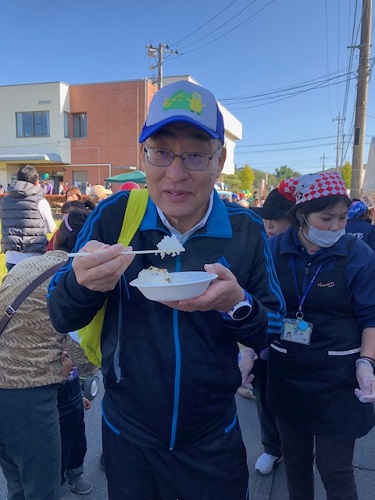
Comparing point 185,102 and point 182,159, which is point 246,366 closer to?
point 182,159

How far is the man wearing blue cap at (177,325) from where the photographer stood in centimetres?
130

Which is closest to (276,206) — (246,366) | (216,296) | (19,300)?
(246,366)

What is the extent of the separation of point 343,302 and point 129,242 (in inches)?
45.6

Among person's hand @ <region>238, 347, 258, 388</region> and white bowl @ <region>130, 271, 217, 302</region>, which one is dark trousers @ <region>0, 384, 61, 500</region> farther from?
white bowl @ <region>130, 271, 217, 302</region>

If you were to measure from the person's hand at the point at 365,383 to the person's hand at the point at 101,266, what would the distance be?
1350mm

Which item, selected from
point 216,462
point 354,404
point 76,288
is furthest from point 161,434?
point 354,404

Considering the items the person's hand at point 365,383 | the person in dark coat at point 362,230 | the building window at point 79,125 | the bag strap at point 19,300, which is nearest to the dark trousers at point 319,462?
the person's hand at point 365,383

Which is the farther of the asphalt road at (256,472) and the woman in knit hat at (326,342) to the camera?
the asphalt road at (256,472)

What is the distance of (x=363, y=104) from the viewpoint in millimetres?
10297

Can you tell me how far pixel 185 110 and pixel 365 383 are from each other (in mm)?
1485

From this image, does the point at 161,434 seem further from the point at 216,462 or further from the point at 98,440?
the point at 98,440

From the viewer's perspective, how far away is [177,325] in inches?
51.8

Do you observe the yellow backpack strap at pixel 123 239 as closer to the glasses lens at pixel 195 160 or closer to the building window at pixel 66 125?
the glasses lens at pixel 195 160

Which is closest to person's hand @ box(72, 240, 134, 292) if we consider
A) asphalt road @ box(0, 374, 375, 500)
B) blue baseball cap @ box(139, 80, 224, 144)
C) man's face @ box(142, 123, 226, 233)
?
man's face @ box(142, 123, 226, 233)
